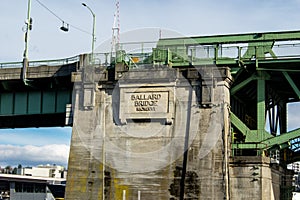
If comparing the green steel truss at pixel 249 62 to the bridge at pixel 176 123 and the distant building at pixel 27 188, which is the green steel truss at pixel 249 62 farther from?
the distant building at pixel 27 188

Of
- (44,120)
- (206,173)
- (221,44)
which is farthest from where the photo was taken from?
(44,120)

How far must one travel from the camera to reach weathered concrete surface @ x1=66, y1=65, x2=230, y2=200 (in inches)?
1476

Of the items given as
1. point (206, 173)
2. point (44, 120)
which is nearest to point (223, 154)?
point (206, 173)

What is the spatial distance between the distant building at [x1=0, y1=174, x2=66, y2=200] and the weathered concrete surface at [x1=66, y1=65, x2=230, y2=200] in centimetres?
6904

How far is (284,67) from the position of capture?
41625mm

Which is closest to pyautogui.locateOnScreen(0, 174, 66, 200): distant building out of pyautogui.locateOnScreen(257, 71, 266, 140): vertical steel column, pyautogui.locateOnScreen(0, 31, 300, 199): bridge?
pyautogui.locateOnScreen(0, 31, 300, 199): bridge

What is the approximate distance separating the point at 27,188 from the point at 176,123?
109637 millimetres

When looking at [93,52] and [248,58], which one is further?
[93,52]

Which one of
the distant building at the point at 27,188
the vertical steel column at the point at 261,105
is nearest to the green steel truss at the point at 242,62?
the vertical steel column at the point at 261,105

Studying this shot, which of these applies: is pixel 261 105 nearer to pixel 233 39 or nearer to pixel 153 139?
pixel 233 39

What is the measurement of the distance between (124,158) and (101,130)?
2.93 meters

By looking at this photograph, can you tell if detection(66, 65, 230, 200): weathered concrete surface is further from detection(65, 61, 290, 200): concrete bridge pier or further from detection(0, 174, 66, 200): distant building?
detection(0, 174, 66, 200): distant building

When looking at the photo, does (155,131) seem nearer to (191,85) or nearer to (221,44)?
(191,85)

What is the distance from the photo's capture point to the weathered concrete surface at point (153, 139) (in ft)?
123
